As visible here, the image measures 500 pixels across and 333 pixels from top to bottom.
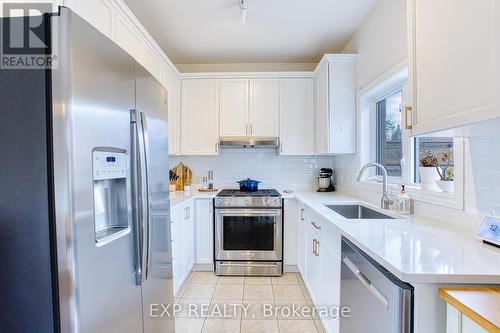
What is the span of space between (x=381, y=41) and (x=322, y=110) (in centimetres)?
94

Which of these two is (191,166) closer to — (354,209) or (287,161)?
(287,161)

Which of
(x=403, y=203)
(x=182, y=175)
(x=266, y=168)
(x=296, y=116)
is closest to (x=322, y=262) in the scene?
(x=403, y=203)

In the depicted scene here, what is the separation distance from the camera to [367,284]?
1151mm

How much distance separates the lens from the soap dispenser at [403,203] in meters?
1.79

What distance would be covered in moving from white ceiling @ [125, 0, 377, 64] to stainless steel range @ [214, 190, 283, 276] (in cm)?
172

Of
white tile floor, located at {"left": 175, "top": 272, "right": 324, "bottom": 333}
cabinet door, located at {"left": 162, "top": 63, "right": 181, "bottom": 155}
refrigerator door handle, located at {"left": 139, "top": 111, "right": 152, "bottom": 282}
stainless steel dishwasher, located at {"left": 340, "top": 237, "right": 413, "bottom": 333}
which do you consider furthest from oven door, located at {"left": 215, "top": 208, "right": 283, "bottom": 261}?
refrigerator door handle, located at {"left": 139, "top": 111, "right": 152, "bottom": 282}

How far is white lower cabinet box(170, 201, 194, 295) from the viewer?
93.0 inches

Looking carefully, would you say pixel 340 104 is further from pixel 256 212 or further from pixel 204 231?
pixel 204 231

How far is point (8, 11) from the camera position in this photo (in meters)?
1.13

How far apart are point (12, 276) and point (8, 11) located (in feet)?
3.54

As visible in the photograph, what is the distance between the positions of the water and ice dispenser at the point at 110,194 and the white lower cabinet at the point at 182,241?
3.58ft

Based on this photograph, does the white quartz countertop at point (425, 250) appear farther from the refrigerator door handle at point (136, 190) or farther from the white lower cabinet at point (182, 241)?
the white lower cabinet at point (182, 241)

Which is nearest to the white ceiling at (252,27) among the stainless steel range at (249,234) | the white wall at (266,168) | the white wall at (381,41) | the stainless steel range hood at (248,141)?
the white wall at (381,41)

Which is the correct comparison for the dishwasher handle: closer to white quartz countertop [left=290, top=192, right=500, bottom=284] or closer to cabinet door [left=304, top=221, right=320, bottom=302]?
white quartz countertop [left=290, top=192, right=500, bottom=284]
